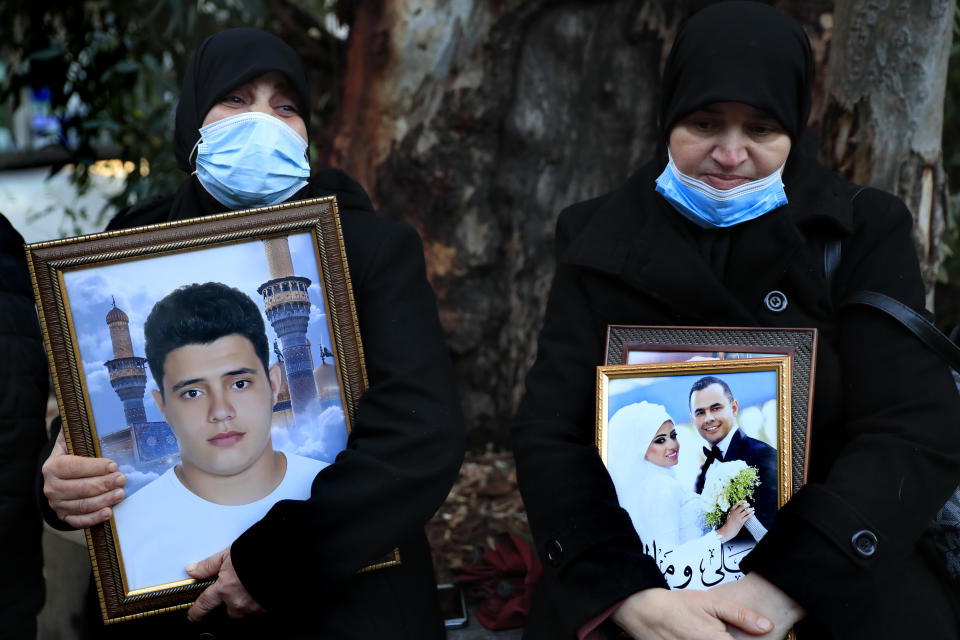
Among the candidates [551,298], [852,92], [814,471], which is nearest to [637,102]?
[852,92]

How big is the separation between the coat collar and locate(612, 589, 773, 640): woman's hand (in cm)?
68

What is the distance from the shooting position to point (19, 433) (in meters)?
2.46

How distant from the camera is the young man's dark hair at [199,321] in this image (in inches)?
83.0

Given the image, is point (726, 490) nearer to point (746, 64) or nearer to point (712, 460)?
point (712, 460)

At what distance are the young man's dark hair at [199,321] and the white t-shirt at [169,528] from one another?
0.25m

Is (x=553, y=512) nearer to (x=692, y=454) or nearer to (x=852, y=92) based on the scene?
(x=692, y=454)

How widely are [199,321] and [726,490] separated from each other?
127cm

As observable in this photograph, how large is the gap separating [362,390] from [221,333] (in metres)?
0.35

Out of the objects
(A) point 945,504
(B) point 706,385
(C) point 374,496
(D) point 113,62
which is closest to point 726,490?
(B) point 706,385

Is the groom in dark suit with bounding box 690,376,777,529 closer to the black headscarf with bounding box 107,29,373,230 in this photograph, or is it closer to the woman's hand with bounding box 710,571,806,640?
the woman's hand with bounding box 710,571,806,640

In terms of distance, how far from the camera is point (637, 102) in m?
4.25

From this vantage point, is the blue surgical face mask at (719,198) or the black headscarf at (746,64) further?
the blue surgical face mask at (719,198)

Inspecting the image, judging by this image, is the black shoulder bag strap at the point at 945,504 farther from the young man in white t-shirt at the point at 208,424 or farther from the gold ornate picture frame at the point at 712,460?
the young man in white t-shirt at the point at 208,424

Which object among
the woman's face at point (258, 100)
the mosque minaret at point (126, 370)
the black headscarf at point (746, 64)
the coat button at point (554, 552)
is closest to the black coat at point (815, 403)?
the coat button at point (554, 552)
